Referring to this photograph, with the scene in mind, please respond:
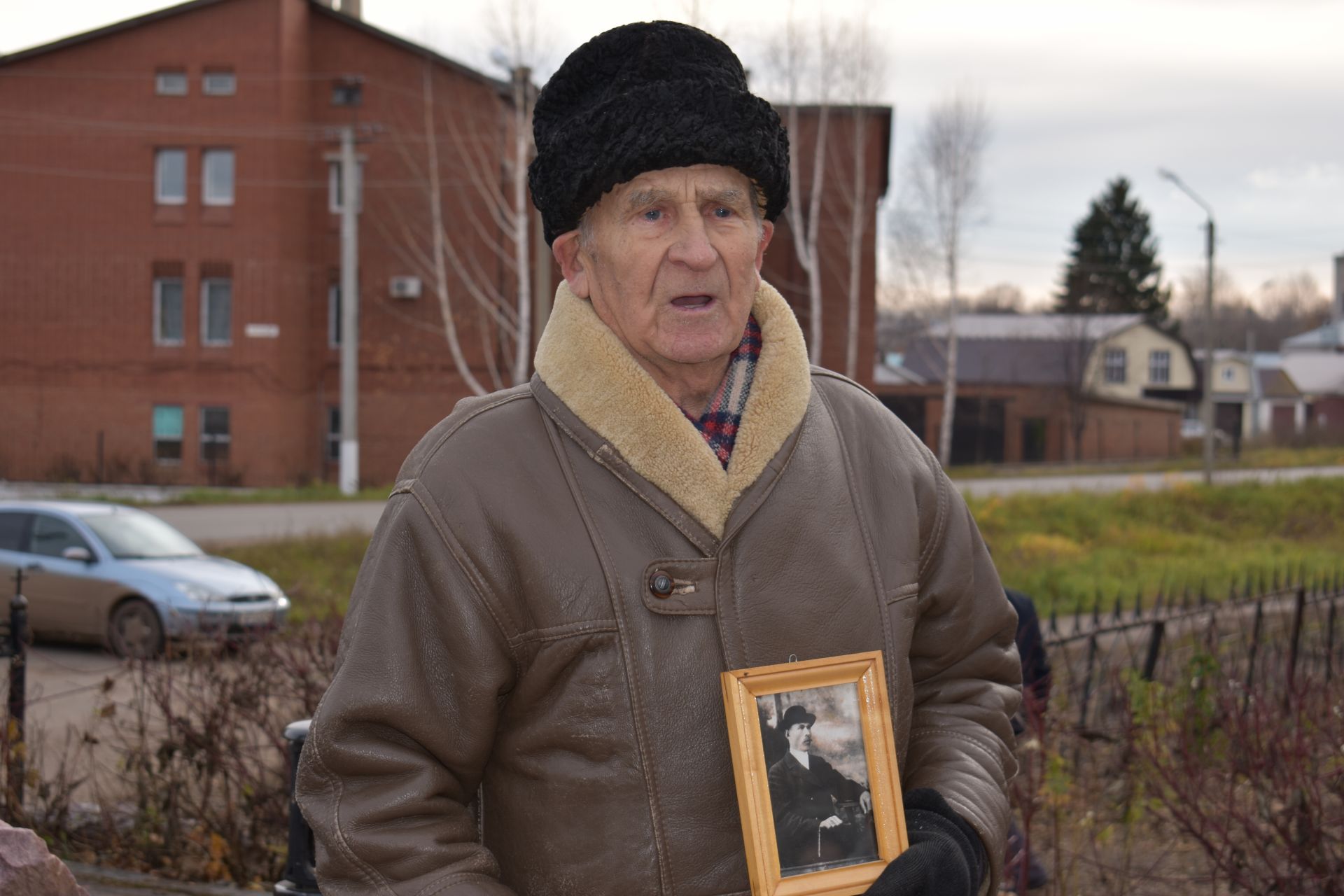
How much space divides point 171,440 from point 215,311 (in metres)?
3.42

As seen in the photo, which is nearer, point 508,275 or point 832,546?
point 832,546

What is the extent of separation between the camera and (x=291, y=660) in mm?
5750

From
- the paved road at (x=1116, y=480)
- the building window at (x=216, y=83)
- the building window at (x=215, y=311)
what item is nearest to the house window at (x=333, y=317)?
the building window at (x=215, y=311)

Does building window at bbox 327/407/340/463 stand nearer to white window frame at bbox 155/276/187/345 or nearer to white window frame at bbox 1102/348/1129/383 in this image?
white window frame at bbox 155/276/187/345

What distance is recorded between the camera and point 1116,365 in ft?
205

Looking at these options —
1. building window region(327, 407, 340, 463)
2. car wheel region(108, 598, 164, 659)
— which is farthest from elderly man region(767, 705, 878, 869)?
building window region(327, 407, 340, 463)

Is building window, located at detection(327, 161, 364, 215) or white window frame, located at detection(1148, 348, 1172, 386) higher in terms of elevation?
building window, located at detection(327, 161, 364, 215)

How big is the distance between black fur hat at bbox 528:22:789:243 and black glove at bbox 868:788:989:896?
3.27 feet

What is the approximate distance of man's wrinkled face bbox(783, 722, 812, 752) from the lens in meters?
1.86

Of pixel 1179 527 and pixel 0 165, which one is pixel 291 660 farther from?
pixel 0 165

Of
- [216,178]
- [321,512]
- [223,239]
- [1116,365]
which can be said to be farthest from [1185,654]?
[1116,365]

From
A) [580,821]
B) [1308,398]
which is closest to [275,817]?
[580,821]

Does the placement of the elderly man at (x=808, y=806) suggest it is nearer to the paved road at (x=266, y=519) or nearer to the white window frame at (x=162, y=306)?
the paved road at (x=266, y=519)

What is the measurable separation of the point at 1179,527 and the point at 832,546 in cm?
2032
